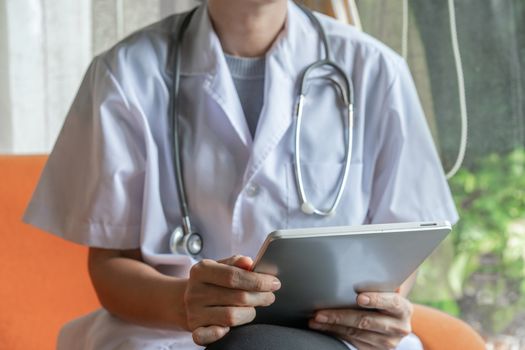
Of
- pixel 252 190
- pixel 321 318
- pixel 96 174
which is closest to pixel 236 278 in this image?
pixel 321 318

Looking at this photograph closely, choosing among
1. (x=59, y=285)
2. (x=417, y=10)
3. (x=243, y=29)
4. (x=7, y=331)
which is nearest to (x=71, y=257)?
(x=59, y=285)

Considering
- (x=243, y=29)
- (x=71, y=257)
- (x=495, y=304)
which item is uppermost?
(x=243, y=29)

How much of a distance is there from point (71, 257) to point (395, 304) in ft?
2.36

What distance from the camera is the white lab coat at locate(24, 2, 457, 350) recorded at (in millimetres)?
1180

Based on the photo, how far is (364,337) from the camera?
107 cm

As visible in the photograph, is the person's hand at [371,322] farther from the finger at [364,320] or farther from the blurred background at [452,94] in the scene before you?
the blurred background at [452,94]

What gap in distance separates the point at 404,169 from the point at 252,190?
24cm

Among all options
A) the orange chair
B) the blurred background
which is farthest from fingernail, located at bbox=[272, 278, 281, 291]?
the blurred background

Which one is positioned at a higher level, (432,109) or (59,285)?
(432,109)

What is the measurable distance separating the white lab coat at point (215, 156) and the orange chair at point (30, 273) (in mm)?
276

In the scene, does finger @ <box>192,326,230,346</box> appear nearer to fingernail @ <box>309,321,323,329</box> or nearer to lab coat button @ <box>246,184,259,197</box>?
fingernail @ <box>309,321,323,329</box>

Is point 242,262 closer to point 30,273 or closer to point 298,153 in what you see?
point 298,153

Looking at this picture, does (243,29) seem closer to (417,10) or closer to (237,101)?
(237,101)

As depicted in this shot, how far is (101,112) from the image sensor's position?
1.18 meters
